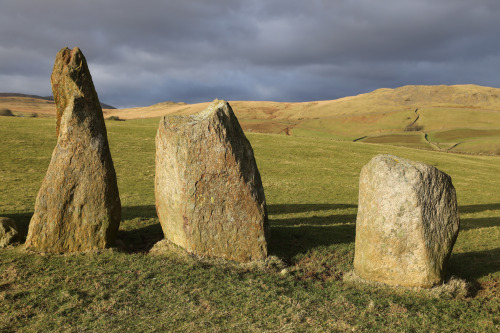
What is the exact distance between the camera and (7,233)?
37.1ft

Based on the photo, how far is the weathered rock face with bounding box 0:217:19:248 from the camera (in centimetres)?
1117

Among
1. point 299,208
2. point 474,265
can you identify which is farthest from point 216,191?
point 299,208

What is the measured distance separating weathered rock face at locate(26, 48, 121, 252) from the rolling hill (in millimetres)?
63947

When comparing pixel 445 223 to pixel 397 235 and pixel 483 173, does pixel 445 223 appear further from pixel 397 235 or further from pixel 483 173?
pixel 483 173

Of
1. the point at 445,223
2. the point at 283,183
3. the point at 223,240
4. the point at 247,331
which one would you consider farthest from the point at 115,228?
the point at 283,183

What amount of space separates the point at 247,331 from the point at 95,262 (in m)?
5.35

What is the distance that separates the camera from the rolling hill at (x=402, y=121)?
249 feet

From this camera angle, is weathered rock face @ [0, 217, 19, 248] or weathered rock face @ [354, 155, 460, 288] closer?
weathered rock face @ [354, 155, 460, 288]

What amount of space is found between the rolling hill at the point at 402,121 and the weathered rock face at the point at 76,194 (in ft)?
210

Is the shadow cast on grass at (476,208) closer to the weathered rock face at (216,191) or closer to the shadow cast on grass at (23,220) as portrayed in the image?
the weathered rock face at (216,191)

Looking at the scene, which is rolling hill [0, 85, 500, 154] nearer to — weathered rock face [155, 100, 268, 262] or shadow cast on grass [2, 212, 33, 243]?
weathered rock face [155, 100, 268, 262]

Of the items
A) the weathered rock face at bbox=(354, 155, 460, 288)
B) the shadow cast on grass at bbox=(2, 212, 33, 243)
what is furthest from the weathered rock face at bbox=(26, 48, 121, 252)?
the weathered rock face at bbox=(354, 155, 460, 288)

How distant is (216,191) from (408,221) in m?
5.20

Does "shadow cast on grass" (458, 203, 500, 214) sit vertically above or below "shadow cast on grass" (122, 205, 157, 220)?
below
